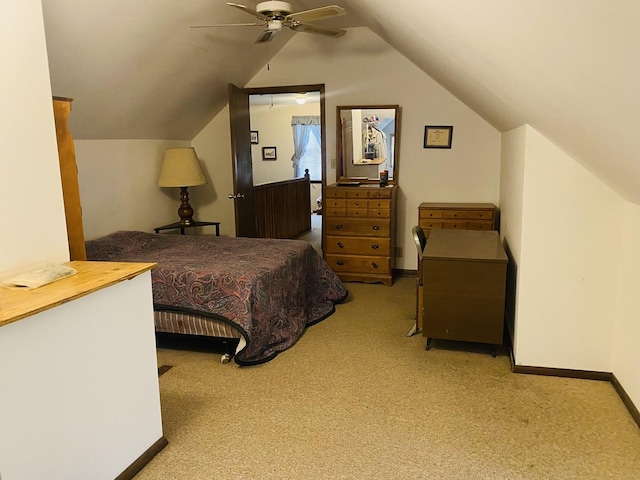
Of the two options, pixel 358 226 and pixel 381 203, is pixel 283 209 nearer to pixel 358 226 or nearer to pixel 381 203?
pixel 358 226

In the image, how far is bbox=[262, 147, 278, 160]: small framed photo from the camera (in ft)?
31.3

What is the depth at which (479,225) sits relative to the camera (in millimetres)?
4602

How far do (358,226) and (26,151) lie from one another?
3.27m

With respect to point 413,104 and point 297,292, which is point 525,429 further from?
point 413,104

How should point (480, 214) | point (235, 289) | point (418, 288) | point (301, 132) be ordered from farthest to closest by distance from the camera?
1. point (301, 132)
2. point (480, 214)
3. point (418, 288)
4. point (235, 289)

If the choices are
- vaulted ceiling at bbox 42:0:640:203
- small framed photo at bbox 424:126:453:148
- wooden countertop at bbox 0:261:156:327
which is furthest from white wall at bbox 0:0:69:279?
small framed photo at bbox 424:126:453:148

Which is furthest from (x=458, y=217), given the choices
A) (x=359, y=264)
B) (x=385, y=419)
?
(x=385, y=419)

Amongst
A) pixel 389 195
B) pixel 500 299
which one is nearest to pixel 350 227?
pixel 389 195

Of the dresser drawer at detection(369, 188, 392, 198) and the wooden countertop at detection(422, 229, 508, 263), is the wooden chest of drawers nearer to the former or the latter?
the dresser drawer at detection(369, 188, 392, 198)

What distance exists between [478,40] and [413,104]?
311cm

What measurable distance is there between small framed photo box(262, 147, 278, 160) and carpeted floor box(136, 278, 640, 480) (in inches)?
260

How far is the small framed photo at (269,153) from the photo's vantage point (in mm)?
9531

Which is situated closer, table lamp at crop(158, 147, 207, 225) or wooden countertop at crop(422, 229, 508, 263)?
wooden countertop at crop(422, 229, 508, 263)

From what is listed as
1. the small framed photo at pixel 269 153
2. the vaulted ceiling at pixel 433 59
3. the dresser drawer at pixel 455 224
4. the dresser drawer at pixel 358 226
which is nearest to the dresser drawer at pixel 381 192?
the dresser drawer at pixel 358 226
